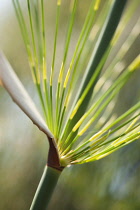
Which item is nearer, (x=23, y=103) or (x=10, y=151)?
(x=23, y=103)

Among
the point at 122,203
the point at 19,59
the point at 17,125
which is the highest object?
the point at 19,59

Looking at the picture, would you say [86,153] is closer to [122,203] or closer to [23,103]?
[23,103]

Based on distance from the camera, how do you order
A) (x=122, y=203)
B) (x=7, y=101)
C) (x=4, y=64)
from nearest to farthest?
(x=4, y=64) < (x=122, y=203) < (x=7, y=101)

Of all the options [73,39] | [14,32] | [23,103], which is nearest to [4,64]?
[23,103]

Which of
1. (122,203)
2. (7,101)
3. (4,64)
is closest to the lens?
(4,64)

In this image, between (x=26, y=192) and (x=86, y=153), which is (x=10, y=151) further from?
(x=86, y=153)

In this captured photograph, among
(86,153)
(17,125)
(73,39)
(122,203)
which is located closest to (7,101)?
(17,125)

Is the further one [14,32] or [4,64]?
[14,32]

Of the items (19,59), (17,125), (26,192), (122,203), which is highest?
(19,59)

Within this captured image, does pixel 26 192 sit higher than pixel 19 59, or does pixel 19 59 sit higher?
pixel 19 59
